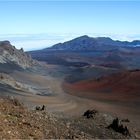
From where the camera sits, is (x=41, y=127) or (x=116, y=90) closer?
(x=41, y=127)

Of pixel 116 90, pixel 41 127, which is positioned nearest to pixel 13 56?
pixel 116 90

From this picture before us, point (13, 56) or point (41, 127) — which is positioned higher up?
point (13, 56)

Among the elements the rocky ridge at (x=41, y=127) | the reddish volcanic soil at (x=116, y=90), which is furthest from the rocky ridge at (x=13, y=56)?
the rocky ridge at (x=41, y=127)

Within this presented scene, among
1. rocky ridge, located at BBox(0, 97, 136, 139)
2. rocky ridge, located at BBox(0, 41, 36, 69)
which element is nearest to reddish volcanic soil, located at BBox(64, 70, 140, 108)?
rocky ridge, located at BBox(0, 41, 36, 69)

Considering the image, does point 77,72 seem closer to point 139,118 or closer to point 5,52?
point 5,52

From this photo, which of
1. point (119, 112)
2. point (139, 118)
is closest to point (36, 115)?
point (139, 118)

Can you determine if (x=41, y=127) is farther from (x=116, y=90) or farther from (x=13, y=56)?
(x=13, y=56)

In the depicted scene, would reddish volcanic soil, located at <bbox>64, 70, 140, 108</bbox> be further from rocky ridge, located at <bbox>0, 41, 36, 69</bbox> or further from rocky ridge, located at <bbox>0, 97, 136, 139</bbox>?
rocky ridge, located at <bbox>0, 97, 136, 139</bbox>

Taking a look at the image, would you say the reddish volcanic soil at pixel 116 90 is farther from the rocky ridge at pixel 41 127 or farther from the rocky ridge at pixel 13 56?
the rocky ridge at pixel 41 127

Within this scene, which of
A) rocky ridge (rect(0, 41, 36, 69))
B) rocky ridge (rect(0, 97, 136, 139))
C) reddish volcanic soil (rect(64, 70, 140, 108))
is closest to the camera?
rocky ridge (rect(0, 97, 136, 139))

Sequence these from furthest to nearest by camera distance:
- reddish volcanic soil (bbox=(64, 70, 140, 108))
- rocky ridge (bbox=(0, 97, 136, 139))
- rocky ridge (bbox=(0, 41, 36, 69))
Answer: rocky ridge (bbox=(0, 41, 36, 69))
reddish volcanic soil (bbox=(64, 70, 140, 108))
rocky ridge (bbox=(0, 97, 136, 139))

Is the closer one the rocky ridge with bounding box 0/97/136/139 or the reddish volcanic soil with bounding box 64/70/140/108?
the rocky ridge with bounding box 0/97/136/139
